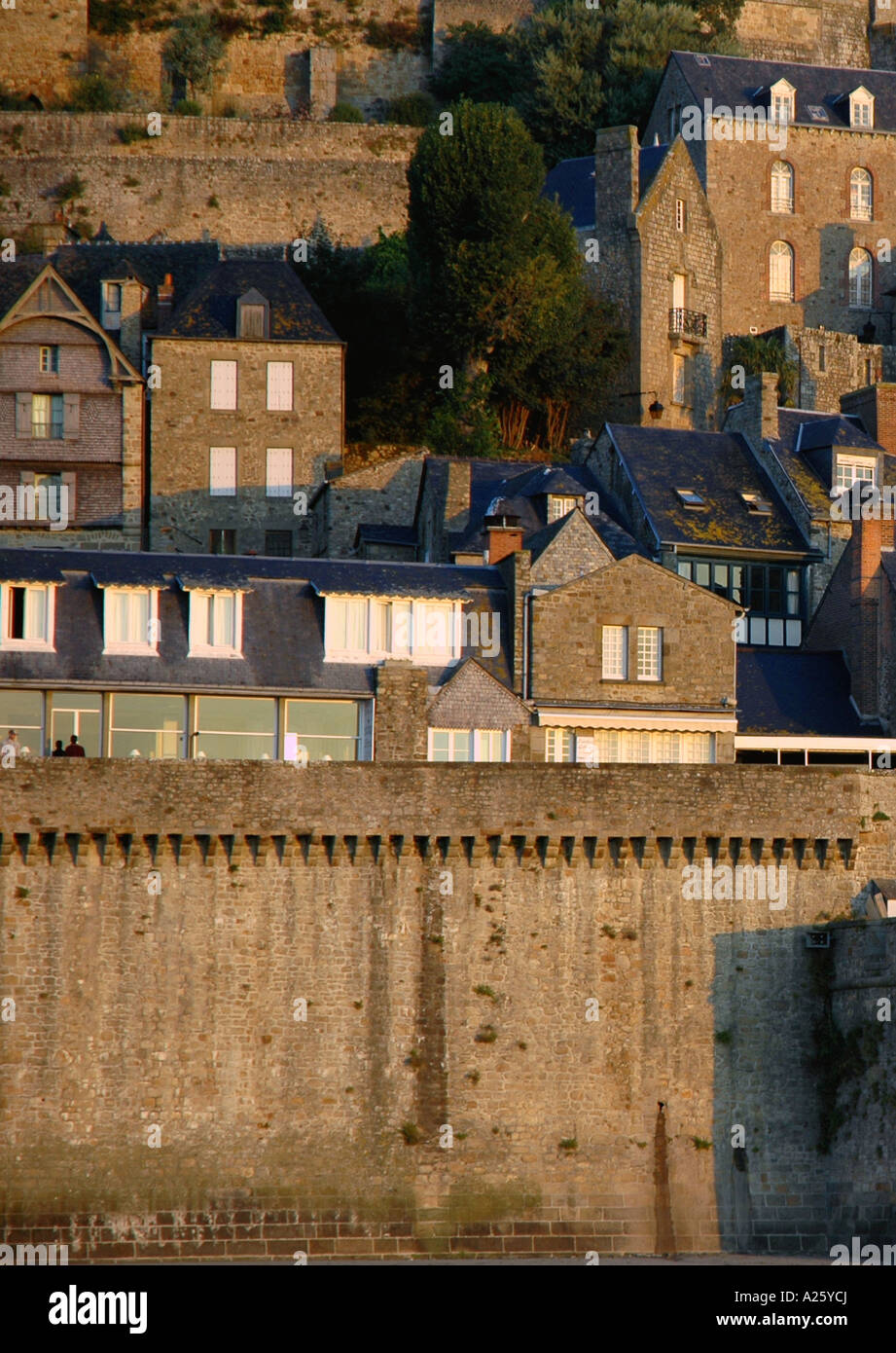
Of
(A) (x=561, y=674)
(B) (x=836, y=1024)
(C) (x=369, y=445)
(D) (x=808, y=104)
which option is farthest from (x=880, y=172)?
(B) (x=836, y=1024)

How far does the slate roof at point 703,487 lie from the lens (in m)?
53.1

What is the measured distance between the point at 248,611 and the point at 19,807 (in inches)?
328

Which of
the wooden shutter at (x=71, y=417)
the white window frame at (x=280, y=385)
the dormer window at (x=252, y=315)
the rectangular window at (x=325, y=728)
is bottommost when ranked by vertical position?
the rectangular window at (x=325, y=728)

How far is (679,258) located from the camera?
6556cm

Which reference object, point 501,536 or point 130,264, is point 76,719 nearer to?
point 501,536

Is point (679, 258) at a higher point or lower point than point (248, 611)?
higher

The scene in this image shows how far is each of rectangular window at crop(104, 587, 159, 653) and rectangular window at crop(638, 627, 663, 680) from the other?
8.96m

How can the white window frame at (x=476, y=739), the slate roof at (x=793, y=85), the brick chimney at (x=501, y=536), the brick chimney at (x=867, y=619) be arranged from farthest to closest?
the slate roof at (x=793, y=85) → the brick chimney at (x=501, y=536) → the brick chimney at (x=867, y=619) → the white window frame at (x=476, y=739)

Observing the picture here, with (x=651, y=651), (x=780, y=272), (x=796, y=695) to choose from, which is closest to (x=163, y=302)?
(x=780, y=272)

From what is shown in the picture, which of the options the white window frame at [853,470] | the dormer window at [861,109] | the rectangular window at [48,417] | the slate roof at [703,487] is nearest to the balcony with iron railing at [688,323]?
the slate roof at [703,487]

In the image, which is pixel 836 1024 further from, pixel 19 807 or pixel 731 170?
pixel 731 170

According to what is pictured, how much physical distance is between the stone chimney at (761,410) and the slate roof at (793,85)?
14966 millimetres

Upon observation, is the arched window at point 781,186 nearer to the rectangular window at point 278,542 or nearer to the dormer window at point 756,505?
the dormer window at point 756,505

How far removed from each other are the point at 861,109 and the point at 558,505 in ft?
87.2
